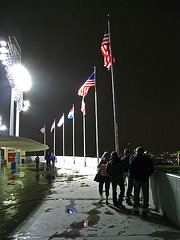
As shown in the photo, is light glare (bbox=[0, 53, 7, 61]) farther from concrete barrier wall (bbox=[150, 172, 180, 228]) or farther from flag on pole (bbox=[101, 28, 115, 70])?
concrete barrier wall (bbox=[150, 172, 180, 228])

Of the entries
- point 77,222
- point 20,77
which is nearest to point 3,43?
point 20,77

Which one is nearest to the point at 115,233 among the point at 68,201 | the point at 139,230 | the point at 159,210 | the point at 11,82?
the point at 139,230

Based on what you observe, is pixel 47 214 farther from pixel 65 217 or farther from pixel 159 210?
pixel 159 210

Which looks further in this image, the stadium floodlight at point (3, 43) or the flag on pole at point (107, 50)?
the stadium floodlight at point (3, 43)

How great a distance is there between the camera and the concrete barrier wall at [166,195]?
4.62m

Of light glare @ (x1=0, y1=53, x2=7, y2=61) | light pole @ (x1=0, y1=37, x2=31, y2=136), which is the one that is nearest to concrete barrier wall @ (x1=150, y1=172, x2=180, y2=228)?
light pole @ (x1=0, y1=37, x2=31, y2=136)

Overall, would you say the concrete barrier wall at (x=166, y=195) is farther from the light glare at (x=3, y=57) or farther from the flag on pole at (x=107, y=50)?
the light glare at (x=3, y=57)

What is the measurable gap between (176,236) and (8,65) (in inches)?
1152

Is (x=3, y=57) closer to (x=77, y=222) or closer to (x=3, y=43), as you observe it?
(x=3, y=43)

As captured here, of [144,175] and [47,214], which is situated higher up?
[144,175]

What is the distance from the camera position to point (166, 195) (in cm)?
518

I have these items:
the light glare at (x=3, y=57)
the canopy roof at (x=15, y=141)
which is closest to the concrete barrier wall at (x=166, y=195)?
the canopy roof at (x=15, y=141)

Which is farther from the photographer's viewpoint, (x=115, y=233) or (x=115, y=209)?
(x=115, y=209)

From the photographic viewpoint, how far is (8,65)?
28.8 meters
